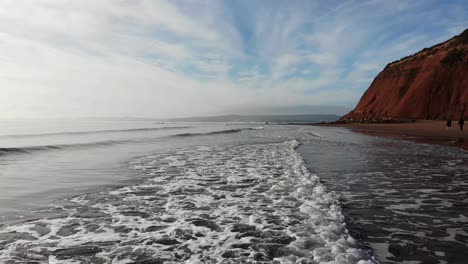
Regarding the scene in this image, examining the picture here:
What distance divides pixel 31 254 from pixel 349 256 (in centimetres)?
458

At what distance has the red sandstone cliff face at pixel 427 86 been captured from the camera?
5838cm

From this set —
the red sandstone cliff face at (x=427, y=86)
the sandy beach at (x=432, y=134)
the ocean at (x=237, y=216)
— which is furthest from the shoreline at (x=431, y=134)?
the red sandstone cliff face at (x=427, y=86)

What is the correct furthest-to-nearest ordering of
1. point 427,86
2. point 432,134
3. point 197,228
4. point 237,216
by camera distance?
1. point 427,86
2. point 432,134
3. point 237,216
4. point 197,228

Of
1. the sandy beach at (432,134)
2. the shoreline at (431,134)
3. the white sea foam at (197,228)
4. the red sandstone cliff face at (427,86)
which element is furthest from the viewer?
the red sandstone cliff face at (427,86)

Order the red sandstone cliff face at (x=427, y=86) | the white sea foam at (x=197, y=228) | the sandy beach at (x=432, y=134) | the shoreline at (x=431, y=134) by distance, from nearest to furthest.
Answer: the white sea foam at (x=197, y=228)
the shoreline at (x=431, y=134)
the sandy beach at (x=432, y=134)
the red sandstone cliff face at (x=427, y=86)

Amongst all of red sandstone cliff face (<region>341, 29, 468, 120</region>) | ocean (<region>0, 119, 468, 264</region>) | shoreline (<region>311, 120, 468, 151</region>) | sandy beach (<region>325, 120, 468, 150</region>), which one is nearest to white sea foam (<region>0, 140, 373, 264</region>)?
ocean (<region>0, 119, 468, 264</region>)

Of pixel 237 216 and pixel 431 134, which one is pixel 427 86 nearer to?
pixel 431 134

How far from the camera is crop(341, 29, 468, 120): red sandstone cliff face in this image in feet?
192

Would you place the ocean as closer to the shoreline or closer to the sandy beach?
the shoreline

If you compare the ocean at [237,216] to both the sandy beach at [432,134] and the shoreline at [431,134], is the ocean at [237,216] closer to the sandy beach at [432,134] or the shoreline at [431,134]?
the shoreline at [431,134]

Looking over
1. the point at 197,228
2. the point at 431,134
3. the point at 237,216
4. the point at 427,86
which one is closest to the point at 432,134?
the point at 431,134

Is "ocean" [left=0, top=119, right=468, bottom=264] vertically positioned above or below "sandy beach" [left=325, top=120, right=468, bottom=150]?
below

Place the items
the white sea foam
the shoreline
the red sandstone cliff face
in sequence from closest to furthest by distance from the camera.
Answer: the white sea foam → the shoreline → the red sandstone cliff face

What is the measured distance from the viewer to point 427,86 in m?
63.2
